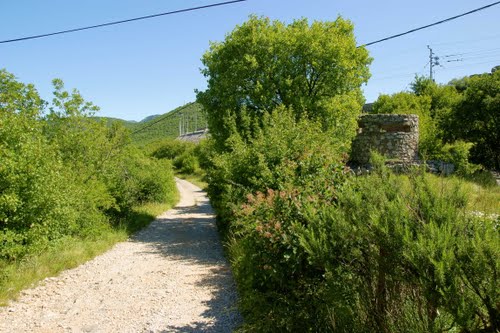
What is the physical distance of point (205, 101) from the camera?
14.7m

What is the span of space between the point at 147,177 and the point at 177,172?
124ft

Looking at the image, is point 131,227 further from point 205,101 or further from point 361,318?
point 361,318

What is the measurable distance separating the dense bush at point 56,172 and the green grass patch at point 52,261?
0.90 feet

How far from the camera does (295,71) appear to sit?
13.3m

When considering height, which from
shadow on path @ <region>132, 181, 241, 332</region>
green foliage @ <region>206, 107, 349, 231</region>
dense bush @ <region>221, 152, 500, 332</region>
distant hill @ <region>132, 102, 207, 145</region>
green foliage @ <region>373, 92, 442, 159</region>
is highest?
distant hill @ <region>132, 102, 207, 145</region>

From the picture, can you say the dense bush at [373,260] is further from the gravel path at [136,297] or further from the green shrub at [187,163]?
the green shrub at [187,163]

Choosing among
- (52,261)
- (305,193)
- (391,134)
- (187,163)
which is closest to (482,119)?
(391,134)

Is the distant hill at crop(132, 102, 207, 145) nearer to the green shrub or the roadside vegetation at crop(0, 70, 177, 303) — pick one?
the green shrub

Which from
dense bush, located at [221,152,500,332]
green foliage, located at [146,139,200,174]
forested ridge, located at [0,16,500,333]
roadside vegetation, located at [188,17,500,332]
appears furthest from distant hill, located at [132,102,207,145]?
dense bush, located at [221,152,500,332]

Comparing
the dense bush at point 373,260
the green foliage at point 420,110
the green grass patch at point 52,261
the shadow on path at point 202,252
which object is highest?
the green foliage at point 420,110

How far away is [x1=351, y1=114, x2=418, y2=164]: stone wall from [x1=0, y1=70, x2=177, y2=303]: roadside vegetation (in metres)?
9.53

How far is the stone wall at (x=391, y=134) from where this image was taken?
14.9 m

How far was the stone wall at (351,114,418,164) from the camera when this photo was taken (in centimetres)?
1487

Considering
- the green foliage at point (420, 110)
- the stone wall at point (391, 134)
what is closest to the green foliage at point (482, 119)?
the green foliage at point (420, 110)
